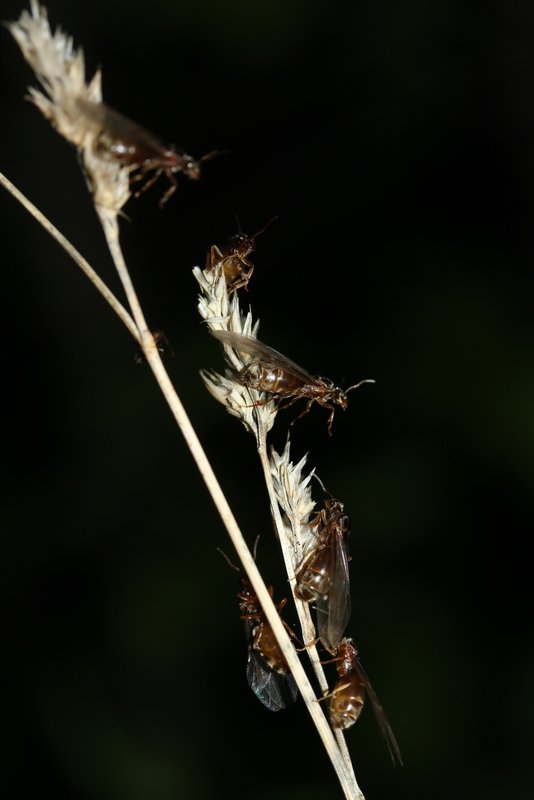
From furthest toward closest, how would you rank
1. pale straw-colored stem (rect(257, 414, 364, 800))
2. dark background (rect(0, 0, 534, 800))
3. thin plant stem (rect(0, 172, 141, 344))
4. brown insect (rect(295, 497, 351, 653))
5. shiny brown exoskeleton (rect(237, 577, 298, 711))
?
dark background (rect(0, 0, 534, 800)) → shiny brown exoskeleton (rect(237, 577, 298, 711)) → brown insect (rect(295, 497, 351, 653)) → pale straw-colored stem (rect(257, 414, 364, 800)) → thin plant stem (rect(0, 172, 141, 344))

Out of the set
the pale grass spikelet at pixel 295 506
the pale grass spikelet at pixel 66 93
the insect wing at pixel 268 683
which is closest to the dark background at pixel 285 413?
the insect wing at pixel 268 683

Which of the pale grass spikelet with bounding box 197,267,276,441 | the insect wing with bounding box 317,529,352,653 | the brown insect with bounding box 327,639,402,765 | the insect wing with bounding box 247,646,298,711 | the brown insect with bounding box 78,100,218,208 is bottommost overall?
the insect wing with bounding box 247,646,298,711

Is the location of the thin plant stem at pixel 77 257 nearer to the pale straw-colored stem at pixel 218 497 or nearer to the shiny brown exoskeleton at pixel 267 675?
the pale straw-colored stem at pixel 218 497

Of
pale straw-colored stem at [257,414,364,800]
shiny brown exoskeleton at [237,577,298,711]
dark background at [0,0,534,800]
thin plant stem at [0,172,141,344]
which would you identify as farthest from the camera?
dark background at [0,0,534,800]

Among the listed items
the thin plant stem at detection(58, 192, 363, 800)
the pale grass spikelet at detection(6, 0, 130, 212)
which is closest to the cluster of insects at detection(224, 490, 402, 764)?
the thin plant stem at detection(58, 192, 363, 800)

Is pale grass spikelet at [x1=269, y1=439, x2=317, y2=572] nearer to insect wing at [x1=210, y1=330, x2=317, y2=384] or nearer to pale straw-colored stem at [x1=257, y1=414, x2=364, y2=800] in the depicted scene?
pale straw-colored stem at [x1=257, y1=414, x2=364, y2=800]

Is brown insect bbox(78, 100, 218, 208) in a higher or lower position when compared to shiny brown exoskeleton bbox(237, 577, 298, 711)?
higher

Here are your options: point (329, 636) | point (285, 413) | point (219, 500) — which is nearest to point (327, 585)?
point (329, 636)

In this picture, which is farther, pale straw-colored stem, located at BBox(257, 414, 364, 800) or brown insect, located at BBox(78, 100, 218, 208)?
pale straw-colored stem, located at BBox(257, 414, 364, 800)

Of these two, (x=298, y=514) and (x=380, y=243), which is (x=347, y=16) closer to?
(x=380, y=243)
